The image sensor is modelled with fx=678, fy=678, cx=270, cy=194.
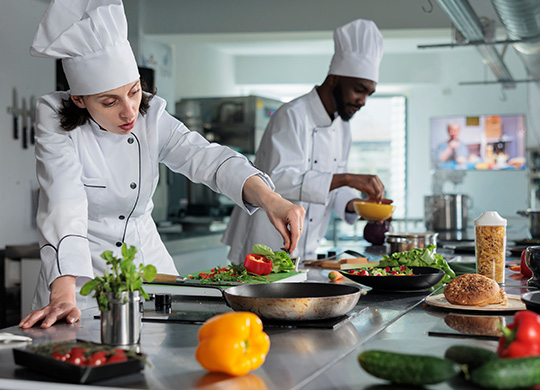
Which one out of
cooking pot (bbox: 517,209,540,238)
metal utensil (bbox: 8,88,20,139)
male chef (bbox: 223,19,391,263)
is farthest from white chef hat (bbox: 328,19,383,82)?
A: metal utensil (bbox: 8,88,20,139)

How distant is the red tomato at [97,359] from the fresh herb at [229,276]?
0.78 meters

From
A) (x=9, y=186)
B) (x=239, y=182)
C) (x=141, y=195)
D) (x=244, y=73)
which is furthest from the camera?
(x=244, y=73)

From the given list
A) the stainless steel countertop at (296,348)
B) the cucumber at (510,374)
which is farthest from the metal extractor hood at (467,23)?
the cucumber at (510,374)

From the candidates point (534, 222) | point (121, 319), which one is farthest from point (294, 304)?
point (534, 222)

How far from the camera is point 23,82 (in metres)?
5.05

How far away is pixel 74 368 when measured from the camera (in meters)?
0.97

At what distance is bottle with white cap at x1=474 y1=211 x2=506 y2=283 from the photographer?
6.59ft

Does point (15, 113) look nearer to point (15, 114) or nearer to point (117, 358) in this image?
point (15, 114)

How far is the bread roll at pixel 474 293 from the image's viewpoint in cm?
158

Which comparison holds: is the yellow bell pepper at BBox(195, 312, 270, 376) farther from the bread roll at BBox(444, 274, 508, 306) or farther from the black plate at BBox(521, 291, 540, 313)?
the bread roll at BBox(444, 274, 508, 306)

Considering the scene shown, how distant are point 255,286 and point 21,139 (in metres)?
4.03

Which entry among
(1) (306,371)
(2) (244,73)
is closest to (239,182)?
(1) (306,371)

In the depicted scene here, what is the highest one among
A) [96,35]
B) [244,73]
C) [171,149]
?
[244,73]

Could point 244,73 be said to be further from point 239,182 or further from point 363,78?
point 239,182
